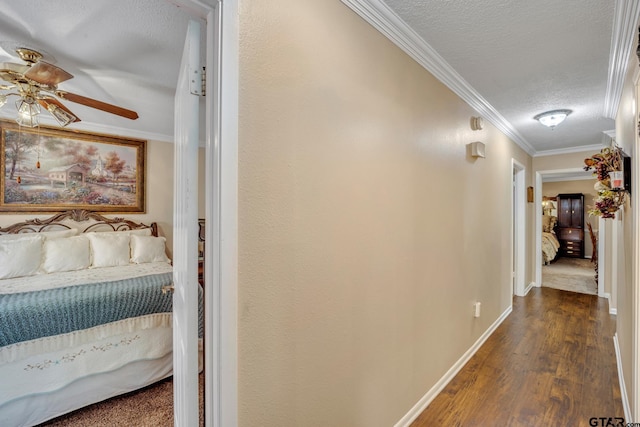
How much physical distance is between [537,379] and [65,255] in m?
4.65

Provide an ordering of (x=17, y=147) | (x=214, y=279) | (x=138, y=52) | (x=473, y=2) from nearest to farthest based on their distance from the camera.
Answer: (x=214, y=279)
(x=473, y=2)
(x=138, y=52)
(x=17, y=147)

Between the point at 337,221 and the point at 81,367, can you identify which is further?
the point at 81,367

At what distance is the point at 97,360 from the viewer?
6.68 feet

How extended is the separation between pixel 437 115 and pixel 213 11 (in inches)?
66.6

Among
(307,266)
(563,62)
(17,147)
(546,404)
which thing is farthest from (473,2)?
(17,147)

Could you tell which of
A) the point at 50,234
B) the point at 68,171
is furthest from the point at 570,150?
the point at 50,234

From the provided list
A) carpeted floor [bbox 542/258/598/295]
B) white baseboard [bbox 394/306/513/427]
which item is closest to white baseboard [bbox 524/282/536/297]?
carpeted floor [bbox 542/258/598/295]

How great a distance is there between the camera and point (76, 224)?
3.54 m

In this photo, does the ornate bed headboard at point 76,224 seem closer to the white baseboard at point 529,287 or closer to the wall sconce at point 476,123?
the wall sconce at point 476,123

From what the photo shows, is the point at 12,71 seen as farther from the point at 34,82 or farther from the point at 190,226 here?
the point at 190,226

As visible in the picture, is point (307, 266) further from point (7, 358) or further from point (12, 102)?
point (12, 102)

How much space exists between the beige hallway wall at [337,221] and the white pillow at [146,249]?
3.14 m

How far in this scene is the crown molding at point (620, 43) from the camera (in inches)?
56.9

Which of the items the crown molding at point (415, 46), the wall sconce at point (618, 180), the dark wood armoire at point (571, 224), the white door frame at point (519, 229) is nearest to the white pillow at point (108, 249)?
the crown molding at point (415, 46)
